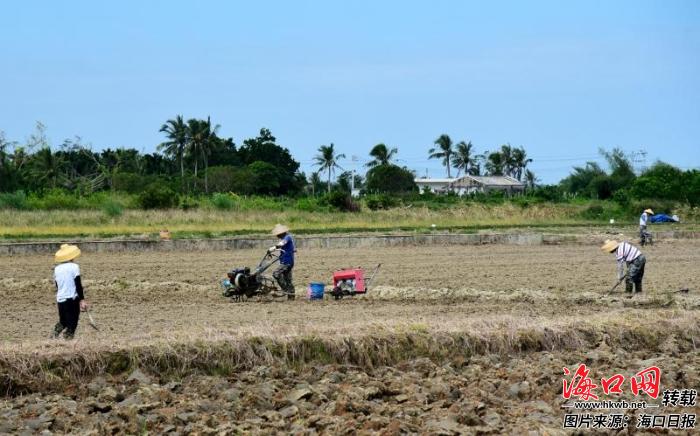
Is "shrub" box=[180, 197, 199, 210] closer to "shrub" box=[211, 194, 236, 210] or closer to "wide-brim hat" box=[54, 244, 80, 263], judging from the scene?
"shrub" box=[211, 194, 236, 210]

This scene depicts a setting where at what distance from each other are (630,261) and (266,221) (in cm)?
2739

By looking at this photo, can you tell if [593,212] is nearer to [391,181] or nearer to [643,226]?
[643,226]

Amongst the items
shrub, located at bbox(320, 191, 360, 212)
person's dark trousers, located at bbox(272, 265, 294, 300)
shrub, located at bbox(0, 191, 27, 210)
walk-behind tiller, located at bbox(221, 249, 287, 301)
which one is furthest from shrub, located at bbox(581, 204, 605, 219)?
walk-behind tiller, located at bbox(221, 249, 287, 301)

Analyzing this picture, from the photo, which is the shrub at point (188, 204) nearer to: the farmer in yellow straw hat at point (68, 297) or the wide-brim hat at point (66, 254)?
the wide-brim hat at point (66, 254)

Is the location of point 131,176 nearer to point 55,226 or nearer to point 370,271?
point 55,226

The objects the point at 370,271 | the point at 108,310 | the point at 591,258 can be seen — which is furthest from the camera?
the point at 591,258

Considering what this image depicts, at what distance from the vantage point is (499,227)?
138ft

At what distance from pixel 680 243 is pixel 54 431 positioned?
28.8m

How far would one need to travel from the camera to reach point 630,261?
1803 cm

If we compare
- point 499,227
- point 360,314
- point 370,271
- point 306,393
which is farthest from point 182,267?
point 499,227

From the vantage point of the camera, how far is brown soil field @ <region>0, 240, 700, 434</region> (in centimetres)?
941

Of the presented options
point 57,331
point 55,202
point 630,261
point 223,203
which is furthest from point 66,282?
point 223,203

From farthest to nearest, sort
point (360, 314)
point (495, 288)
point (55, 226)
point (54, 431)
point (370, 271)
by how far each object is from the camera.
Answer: point (55, 226)
point (370, 271)
point (495, 288)
point (360, 314)
point (54, 431)

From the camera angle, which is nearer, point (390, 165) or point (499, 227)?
point (499, 227)
